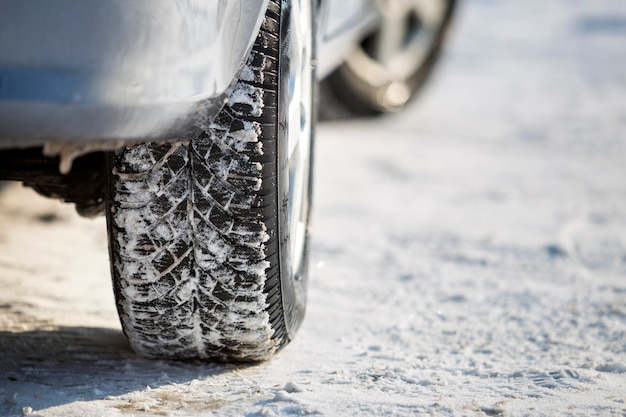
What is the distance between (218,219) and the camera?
145 cm

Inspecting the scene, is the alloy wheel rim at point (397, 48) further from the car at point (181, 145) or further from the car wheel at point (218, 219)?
the car wheel at point (218, 219)

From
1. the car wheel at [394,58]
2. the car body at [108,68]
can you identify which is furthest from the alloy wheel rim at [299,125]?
the car wheel at [394,58]

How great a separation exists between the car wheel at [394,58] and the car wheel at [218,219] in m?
2.61

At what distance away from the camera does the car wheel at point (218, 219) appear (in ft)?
4.66

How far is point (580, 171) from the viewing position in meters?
3.74

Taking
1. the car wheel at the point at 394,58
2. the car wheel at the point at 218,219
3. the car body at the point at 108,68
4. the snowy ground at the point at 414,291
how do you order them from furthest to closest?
the car wheel at the point at 394,58 → the snowy ground at the point at 414,291 → the car wheel at the point at 218,219 → the car body at the point at 108,68

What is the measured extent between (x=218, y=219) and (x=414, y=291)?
1066mm

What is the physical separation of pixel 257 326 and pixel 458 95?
13.3 feet

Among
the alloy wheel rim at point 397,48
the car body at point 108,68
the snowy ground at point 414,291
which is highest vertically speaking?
the alloy wheel rim at point 397,48

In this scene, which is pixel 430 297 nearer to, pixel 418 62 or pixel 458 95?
pixel 418 62

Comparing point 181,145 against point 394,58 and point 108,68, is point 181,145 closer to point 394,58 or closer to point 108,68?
point 108,68

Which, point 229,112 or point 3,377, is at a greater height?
point 229,112

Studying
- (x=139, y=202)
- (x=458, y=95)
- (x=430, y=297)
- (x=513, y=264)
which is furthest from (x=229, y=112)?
(x=458, y=95)

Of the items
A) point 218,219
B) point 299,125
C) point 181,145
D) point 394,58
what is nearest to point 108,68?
point 181,145
